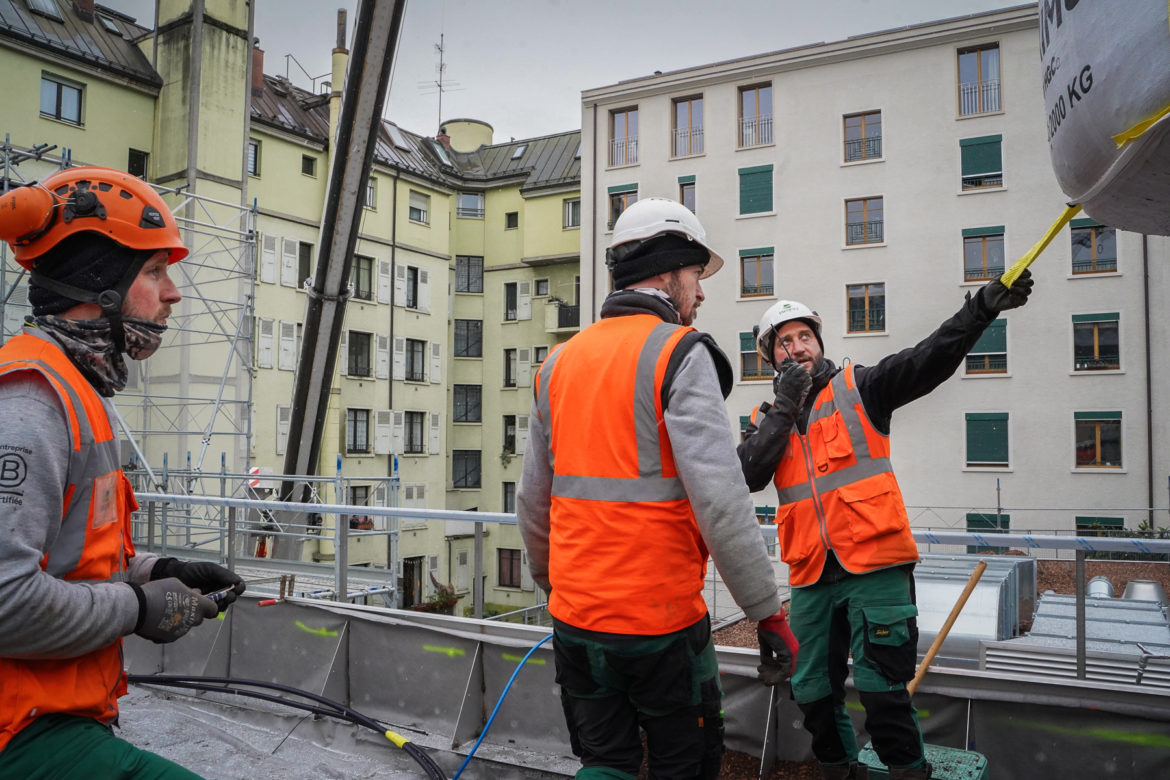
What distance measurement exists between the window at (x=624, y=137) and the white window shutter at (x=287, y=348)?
40.6 feet

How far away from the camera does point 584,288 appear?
3056 cm

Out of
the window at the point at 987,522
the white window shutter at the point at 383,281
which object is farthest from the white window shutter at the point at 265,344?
the window at the point at 987,522

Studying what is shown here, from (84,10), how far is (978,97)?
26.6m

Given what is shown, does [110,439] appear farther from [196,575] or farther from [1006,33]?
[1006,33]

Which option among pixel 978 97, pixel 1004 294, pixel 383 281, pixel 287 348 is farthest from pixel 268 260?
pixel 1004 294

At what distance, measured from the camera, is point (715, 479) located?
221 centimetres

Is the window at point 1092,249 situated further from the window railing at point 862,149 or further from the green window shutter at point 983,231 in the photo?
the window railing at point 862,149

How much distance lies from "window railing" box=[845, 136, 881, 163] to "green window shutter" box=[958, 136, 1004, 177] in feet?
7.70

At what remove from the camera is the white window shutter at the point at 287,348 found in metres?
28.7

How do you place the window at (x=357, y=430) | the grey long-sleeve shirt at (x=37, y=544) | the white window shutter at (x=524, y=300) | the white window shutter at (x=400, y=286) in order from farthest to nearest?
the white window shutter at (x=524, y=300)
the white window shutter at (x=400, y=286)
the window at (x=357, y=430)
the grey long-sleeve shirt at (x=37, y=544)

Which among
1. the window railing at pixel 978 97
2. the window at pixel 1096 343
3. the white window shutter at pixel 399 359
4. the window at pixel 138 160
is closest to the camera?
the window at pixel 1096 343

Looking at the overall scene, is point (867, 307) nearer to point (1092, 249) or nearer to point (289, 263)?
point (1092, 249)

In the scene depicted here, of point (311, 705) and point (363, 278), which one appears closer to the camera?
point (311, 705)

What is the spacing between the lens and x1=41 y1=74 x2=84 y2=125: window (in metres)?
A: 23.4
